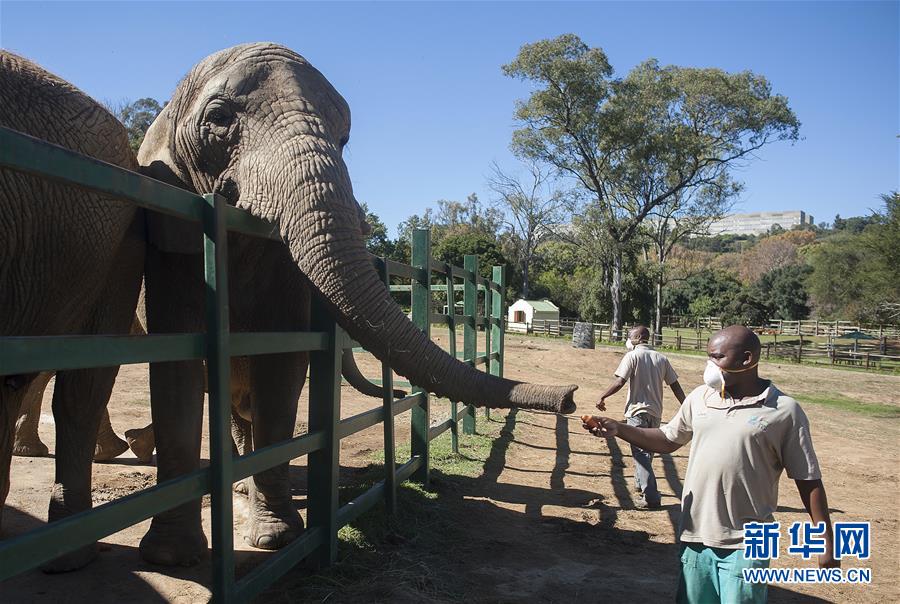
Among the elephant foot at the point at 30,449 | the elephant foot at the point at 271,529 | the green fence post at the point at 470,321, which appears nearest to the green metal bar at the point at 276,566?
the elephant foot at the point at 271,529

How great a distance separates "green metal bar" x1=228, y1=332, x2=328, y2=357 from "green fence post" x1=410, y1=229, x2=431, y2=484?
2.02m

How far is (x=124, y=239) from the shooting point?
13.9 feet

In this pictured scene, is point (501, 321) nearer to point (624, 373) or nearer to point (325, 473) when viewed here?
point (624, 373)

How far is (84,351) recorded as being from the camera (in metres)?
2.24

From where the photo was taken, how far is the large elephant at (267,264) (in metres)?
3.59

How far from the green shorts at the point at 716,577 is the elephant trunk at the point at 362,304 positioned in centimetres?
113

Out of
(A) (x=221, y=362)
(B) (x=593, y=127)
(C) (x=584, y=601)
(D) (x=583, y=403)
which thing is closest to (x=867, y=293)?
(B) (x=593, y=127)

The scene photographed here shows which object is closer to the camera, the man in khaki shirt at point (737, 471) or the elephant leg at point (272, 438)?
the man in khaki shirt at point (737, 471)

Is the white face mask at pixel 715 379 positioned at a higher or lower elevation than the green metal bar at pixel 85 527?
higher

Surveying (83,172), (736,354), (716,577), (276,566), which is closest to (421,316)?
(276,566)

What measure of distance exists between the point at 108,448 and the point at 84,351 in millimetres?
5245

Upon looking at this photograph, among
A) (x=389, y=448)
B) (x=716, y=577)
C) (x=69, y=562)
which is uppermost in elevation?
(x=389, y=448)

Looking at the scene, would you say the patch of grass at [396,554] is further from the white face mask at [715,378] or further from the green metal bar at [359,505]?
the white face mask at [715,378]

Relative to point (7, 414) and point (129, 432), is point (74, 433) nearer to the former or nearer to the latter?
point (7, 414)
